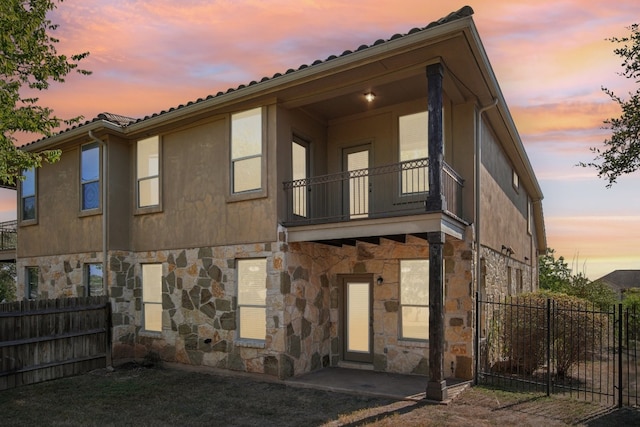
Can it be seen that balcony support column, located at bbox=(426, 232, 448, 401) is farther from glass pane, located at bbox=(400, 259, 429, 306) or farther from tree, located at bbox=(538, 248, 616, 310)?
tree, located at bbox=(538, 248, 616, 310)

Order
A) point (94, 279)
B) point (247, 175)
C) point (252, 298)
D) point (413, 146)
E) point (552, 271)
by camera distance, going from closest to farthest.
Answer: point (252, 298) → point (413, 146) → point (247, 175) → point (94, 279) → point (552, 271)

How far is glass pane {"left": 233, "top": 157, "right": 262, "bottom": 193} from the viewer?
10.9 m

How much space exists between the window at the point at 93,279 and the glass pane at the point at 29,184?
3.87 meters

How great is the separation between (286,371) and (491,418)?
4.16 m

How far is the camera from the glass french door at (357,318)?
11.3m

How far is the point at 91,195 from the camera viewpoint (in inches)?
535

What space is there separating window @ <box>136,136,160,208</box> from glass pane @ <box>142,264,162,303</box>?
1649mm

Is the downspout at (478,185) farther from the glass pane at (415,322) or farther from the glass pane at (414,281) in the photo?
the glass pane at (415,322)

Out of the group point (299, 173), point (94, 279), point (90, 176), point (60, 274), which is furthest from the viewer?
point (60, 274)

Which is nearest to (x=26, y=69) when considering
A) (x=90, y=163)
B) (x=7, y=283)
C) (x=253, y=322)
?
(x=90, y=163)

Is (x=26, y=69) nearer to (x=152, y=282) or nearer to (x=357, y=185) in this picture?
(x=152, y=282)

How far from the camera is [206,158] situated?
38.9 feet

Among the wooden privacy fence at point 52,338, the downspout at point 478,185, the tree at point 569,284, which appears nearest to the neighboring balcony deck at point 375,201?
the downspout at point 478,185

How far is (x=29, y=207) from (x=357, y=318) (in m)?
11.2
